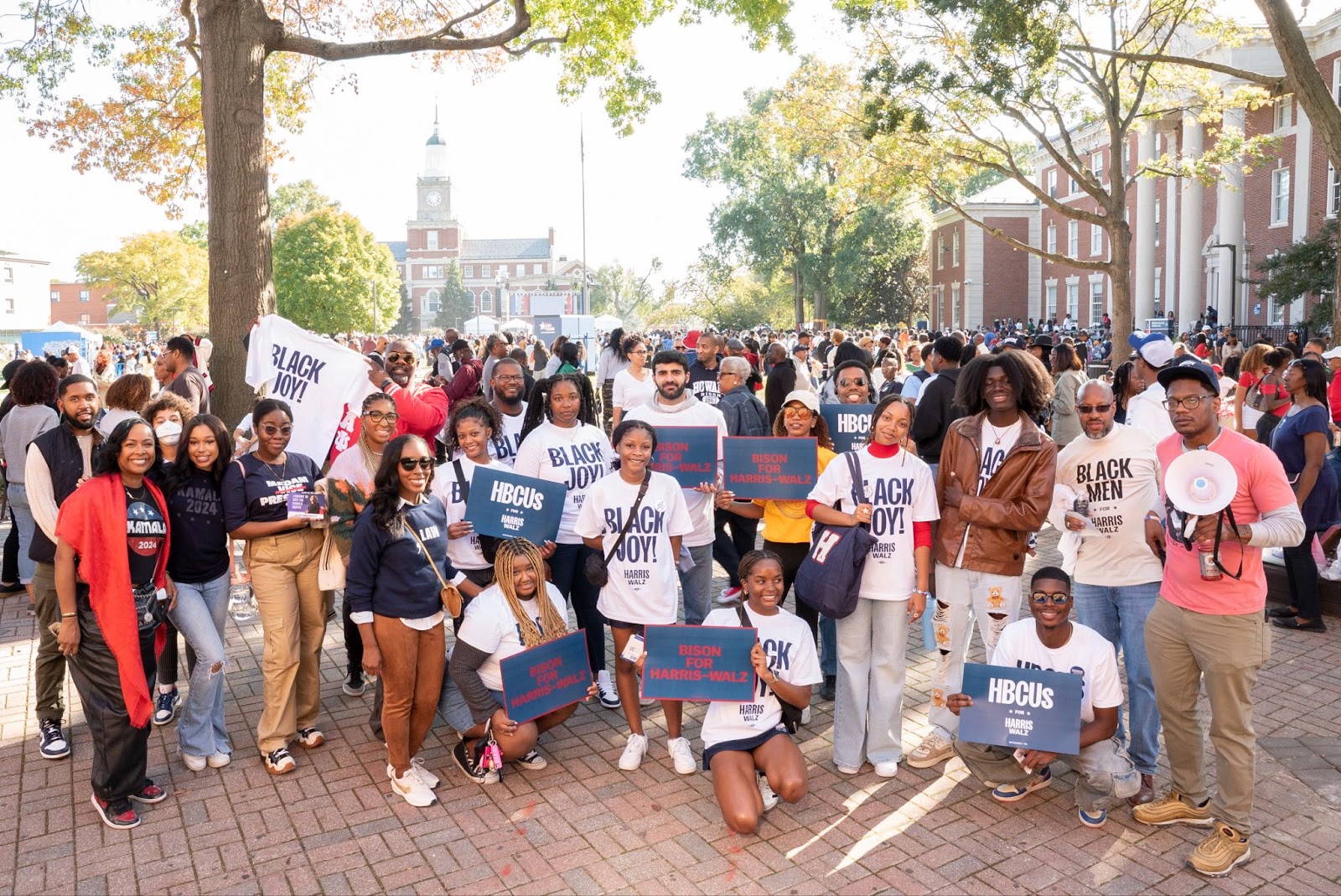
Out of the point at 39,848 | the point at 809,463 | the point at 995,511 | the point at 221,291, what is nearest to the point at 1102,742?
the point at 995,511

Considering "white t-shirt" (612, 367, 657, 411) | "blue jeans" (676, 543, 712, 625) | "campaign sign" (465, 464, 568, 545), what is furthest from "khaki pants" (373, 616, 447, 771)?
Result: "white t-shirt" (612, 367, 657, 411)

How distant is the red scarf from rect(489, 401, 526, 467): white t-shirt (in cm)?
241

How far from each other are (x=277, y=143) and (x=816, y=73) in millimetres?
13259

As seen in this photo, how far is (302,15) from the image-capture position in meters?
13.7

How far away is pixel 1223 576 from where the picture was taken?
4.29m

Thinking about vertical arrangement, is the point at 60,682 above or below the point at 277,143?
below

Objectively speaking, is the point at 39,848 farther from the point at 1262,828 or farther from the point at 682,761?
the point at 1262,828

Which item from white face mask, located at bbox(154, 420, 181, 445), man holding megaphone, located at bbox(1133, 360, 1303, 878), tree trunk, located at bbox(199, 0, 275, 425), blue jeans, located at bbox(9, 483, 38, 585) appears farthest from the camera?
tree trunk, located at bbox(199, 0, 275, 425)

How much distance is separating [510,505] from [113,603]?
2.03 meters

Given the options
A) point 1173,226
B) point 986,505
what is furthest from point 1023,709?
point 1173,226

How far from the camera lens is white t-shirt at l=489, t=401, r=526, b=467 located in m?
6.90

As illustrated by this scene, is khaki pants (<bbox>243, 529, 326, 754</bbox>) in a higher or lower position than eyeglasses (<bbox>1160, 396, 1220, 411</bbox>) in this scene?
lower

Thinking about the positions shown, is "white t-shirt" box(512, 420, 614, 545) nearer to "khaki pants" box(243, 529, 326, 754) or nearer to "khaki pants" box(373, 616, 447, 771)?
"khaki pants" box(373, 616, 447, 771)

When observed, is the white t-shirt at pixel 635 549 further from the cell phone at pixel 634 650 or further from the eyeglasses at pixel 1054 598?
the eyeglasses at pixel 1054 598
